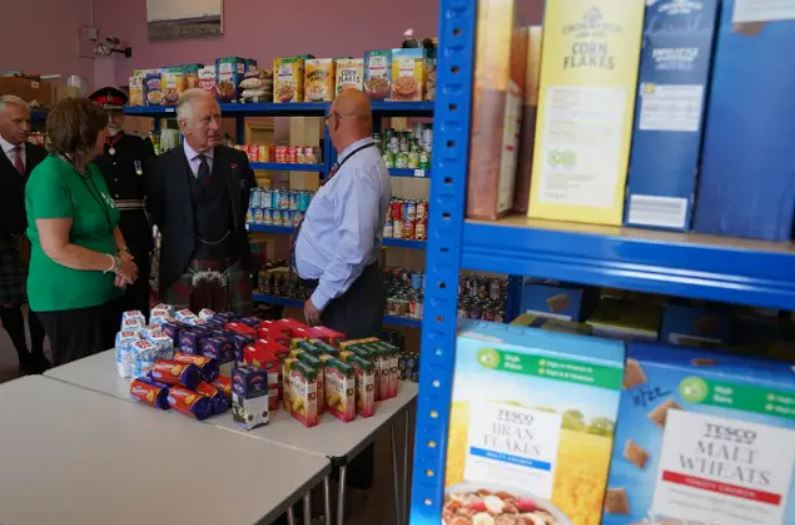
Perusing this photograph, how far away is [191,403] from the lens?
1.89 metres

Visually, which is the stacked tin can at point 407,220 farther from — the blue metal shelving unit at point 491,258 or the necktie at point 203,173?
the blue metal shelving unit at point 491,258

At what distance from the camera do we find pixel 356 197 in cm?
278

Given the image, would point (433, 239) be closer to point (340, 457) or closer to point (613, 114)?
point (613, 114)

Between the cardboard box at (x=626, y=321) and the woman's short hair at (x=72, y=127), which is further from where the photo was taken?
the woman's short hair at (x=72, y=127)

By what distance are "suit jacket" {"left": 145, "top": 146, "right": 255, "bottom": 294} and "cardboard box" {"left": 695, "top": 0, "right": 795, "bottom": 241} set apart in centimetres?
295

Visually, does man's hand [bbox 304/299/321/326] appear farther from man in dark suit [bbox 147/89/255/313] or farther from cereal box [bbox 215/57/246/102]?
cereal box [bbox 215/57/246/102]

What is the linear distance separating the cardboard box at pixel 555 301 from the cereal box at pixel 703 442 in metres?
0.26

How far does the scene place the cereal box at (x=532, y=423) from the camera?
2.61 ft

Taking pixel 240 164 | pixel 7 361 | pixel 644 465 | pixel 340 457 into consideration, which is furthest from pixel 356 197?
pixel 7 361

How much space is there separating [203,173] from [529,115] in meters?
2.78

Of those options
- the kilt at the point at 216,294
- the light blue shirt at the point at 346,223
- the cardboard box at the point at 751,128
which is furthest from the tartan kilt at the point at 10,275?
the cardboard box at the point at 751,128

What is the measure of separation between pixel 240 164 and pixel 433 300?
9.44 ft

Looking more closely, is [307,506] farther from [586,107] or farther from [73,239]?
[73,239]

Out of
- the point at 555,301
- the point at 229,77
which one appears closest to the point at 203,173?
the point at 229,77
